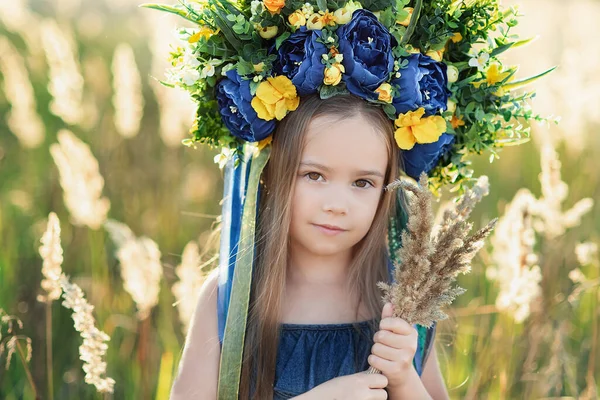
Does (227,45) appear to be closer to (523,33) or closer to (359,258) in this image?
(359,258)

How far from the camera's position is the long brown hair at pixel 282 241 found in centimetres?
214

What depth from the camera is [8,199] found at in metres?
3.90

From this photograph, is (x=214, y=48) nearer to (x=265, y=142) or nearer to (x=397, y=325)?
(x=265, y=142)

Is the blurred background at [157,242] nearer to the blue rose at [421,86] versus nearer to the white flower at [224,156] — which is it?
the white flower at [224,156]

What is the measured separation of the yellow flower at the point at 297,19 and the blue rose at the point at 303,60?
0.04 feet

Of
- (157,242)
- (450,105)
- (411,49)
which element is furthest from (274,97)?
(157,242)

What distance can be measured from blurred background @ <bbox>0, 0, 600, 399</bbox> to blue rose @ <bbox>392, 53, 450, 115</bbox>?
0.43 m

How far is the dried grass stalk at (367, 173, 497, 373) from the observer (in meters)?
1.63

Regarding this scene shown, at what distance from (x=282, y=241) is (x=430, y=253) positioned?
0.67 m

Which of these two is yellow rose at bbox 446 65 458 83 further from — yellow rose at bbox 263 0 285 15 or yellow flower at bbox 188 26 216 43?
yellow flower at bbox 188 26 216 43

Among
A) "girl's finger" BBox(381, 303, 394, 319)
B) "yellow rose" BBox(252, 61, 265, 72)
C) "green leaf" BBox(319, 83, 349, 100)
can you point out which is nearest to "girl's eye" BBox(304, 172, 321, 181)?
"green leaf" BBox(319, 83, 349, 100)

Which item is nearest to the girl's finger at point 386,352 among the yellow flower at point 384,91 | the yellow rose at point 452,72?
the yellow flower at point 384,91

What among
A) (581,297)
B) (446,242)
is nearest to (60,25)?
(581,297)

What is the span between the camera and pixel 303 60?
81.0 inches
